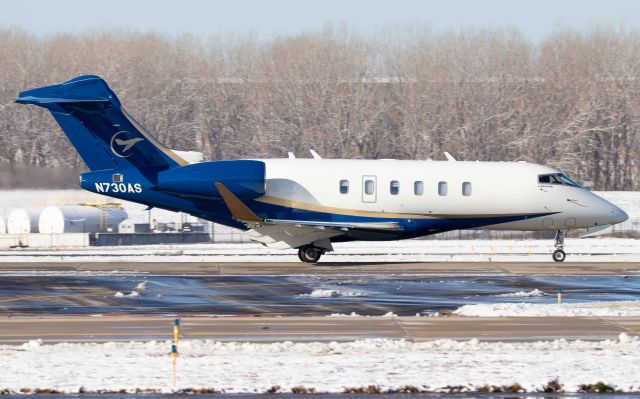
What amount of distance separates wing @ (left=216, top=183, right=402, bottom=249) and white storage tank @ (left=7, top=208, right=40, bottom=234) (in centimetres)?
2070

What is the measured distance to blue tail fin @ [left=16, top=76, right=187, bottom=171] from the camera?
3656cm

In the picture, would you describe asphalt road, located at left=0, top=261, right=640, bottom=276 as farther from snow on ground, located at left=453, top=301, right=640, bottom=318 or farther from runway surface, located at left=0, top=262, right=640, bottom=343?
snow on ground, located at left=453, top=301, right=640, bottom=318

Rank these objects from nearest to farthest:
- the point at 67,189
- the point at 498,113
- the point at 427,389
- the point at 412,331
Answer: the point at 427,389 → the point at 412,331 → the point at 67,189 → the point at 498,113

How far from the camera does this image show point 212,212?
37.5 metres

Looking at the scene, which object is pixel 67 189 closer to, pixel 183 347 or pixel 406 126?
pixel 183 347

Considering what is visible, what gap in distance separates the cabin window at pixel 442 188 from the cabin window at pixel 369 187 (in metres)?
2.27

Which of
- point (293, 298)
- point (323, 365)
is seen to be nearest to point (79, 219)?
point (293, 298)

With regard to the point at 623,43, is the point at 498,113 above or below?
below

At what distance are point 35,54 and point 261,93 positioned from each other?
75.6 feet

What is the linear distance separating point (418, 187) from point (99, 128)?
35.9 ft

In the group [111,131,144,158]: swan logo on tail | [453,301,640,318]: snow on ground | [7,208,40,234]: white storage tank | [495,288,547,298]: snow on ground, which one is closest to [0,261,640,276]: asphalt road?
[111,131,144,158]: swan logo on tail

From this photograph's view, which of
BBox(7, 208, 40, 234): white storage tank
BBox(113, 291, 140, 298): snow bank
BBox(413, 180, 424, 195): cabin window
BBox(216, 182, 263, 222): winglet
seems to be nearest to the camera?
BBox(113, 291, 140, 298): snow bank

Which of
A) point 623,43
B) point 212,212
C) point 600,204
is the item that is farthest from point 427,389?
point 623,43

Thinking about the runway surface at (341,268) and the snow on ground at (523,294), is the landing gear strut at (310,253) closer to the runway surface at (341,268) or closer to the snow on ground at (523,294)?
the runway surface at (341,268)
